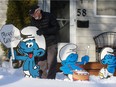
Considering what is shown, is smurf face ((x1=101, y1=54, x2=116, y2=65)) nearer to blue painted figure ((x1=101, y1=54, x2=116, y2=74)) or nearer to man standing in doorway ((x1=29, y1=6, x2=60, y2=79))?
blue painted figure ((x1=101, y1=54, x2=116, y2=74))

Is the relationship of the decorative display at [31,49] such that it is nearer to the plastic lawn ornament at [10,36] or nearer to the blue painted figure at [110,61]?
the plastic lawn ornament at [10,36]

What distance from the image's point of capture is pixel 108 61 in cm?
654

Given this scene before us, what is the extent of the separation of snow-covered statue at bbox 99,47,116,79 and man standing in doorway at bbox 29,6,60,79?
2.81ft

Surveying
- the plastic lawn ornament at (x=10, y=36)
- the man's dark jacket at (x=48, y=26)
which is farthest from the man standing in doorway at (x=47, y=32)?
the plastic lawn ornament at (x=10, y=36)

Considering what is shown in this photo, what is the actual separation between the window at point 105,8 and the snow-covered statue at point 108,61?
3.65 meters

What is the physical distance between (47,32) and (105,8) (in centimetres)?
419

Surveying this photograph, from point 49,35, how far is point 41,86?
1.63 m

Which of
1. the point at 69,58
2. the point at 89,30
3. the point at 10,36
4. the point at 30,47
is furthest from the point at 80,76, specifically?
the point at 89,30

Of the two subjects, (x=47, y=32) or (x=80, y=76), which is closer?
(x=80, y=76)

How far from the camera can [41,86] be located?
4.91 meters

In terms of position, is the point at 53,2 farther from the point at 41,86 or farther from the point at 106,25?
the point at 41,86

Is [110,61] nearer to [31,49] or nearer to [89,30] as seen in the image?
[31,49]

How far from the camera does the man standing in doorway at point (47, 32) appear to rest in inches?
246

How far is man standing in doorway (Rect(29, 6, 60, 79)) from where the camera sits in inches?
246
